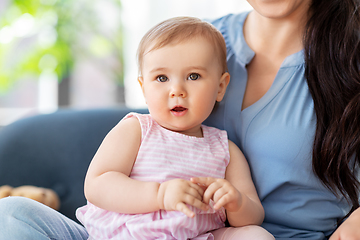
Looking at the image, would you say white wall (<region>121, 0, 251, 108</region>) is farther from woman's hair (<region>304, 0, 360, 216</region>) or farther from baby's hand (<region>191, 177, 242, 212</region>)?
baby's hand (<region>191, 177, 242, 212</region>)

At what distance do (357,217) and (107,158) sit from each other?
59 centimetres

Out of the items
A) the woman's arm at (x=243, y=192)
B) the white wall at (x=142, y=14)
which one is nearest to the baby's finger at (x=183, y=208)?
the woman's arm at (x=243, y=192)

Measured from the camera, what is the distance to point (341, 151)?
0.93m

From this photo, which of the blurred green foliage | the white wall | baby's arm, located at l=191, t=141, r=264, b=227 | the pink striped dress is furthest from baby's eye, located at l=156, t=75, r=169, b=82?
the blurred green foliage

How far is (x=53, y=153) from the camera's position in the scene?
4.27ft

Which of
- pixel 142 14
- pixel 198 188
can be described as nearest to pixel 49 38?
pixel 142 14

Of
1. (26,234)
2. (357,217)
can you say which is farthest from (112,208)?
(357,217)

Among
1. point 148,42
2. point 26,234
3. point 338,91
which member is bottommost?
point 26,234

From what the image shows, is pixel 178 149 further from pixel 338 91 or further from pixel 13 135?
pixel 13 135

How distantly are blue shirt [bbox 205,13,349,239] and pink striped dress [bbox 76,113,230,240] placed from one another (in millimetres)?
112

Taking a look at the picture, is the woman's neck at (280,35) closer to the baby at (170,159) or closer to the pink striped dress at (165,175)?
the baby at (170,159)

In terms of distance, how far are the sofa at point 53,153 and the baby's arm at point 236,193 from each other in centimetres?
50

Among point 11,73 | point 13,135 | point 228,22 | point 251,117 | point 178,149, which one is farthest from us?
point 11,73

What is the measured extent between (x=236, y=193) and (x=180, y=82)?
294 millimetres
